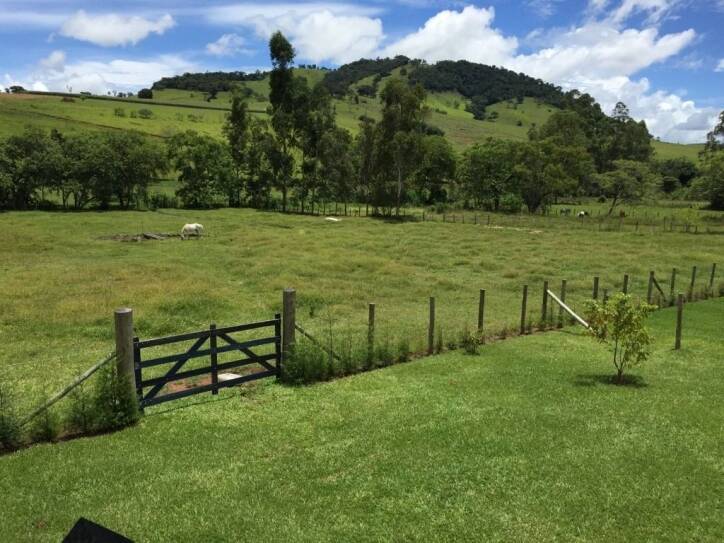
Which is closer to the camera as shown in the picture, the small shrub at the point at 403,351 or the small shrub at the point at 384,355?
the small shrub at the point at 384,355

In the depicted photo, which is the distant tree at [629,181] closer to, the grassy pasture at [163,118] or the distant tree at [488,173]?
the distant tree at [488,173]

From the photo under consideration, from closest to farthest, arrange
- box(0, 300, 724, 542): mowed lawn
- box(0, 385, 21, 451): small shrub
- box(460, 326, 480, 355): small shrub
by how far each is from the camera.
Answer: box(0, 300, 724, 542): mowed lawn → box(0, 385, 21, 451): small shrub → box(460, 326, 480, 355): small shrub

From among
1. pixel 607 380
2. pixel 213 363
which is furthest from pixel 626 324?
pixel 213 363

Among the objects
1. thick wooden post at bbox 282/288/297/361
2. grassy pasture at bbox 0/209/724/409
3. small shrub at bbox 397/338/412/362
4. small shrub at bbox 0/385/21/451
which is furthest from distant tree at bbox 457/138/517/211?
small shrub at bbox 0/385/21/451

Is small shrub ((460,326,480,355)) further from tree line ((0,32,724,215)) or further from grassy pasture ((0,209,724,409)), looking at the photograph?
tree line ((0,32,724,215))

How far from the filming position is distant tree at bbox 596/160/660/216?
2918 inches

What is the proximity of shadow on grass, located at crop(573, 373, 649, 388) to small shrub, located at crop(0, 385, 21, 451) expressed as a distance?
10.9 metres

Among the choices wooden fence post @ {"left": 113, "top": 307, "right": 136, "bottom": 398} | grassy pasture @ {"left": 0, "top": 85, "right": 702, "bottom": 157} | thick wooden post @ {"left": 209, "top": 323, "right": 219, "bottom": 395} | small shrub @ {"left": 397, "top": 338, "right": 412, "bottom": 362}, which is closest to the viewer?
wooden fence post @ {"left": 113, "top": 307, "right": 136, "bottom": 398}

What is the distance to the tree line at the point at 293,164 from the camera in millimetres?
57281

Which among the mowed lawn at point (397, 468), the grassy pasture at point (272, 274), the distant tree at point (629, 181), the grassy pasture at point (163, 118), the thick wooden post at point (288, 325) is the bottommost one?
the grassy pasture at point (272, 274)

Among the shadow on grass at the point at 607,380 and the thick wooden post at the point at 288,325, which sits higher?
the thick wooden post at the point at 288,325

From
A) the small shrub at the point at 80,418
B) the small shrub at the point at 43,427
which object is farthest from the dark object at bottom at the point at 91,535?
the small shrub at the point at 80,418

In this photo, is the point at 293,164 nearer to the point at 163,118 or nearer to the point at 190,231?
the point at 190,231

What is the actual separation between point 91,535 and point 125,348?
7.01 meters
